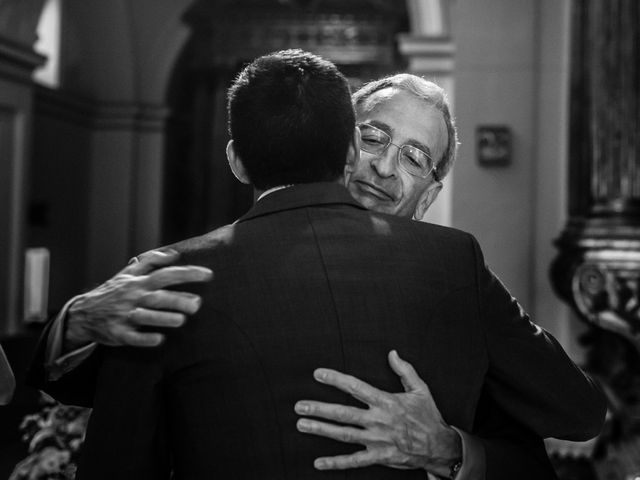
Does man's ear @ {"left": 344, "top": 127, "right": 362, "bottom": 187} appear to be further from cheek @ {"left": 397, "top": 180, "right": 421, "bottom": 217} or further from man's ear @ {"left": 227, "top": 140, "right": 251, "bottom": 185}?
cheek @ {"left": 397, "top": 180, "right": 421, "bottom": 217}

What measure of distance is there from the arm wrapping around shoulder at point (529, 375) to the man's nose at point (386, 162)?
0.58 m

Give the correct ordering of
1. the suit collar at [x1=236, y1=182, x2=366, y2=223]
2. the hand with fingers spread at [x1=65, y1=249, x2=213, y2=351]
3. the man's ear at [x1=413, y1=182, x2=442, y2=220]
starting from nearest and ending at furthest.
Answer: the hand with fingers spread at [x1=65, y1=249, x2=213, y2=351] → the suit collar at [x1=236, y1=182, x2=366, y2=223] → the man's ear at [x1=413, y1=182, x2=442, y2=220]

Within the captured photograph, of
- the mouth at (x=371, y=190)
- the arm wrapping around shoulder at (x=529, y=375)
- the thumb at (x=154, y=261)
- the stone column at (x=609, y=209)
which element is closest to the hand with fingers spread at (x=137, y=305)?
the thumb at (x=154, y=261)

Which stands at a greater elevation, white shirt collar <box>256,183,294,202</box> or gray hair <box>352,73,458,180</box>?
gray hair <box>352,73,458,180</box>

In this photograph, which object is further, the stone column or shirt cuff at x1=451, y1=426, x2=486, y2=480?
the stone column

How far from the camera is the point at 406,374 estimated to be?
1.58m

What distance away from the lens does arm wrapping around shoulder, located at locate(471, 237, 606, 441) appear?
66.2 inches

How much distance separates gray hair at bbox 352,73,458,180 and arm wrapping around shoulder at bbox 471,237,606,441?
2.26 feet

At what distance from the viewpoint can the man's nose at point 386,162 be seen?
7.34 ft

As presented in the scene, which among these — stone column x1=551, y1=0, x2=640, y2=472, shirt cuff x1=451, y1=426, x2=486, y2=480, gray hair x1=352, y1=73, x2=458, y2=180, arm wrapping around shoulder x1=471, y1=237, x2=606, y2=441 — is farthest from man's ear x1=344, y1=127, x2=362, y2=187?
stone column x1=551, y1=0, x2=640, y2=472

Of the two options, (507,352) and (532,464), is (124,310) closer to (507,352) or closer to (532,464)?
(507,352)

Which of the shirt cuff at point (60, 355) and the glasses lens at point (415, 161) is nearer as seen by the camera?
the shirt cuff at point (60, 355)

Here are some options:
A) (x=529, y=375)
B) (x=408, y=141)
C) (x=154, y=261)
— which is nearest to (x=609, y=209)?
(x=408, y=141)

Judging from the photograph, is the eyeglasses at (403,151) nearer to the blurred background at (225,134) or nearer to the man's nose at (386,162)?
the man's nose at (386,162)
